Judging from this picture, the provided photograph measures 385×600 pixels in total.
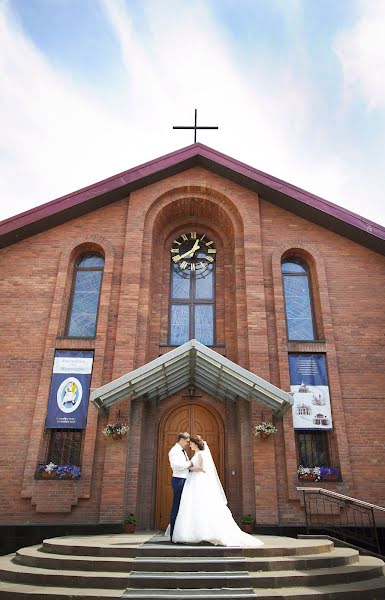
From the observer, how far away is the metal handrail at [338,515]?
8656mm

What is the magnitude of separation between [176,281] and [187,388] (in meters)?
3.09

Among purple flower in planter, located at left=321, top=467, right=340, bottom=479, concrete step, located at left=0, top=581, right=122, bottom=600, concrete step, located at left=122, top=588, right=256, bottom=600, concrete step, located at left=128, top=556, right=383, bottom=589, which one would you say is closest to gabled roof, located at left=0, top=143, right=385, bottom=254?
purple flower in planter, located at left=321, top=467, right=340, bottom=479

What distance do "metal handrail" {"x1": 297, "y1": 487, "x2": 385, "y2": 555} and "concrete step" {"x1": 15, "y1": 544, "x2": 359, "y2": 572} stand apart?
10.3 ft

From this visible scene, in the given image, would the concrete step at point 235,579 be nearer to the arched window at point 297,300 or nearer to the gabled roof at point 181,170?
the arched window at point 297,300

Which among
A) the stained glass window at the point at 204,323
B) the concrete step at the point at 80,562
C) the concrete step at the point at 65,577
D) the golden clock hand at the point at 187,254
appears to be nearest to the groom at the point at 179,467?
the concrete step at the point at 80,562

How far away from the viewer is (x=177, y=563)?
5.27 m

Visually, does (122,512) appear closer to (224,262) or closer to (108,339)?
(108,339)

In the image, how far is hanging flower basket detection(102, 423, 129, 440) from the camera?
9.17 m

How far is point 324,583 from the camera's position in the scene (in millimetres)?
5195

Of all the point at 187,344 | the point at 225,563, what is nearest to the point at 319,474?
the point at 187,344

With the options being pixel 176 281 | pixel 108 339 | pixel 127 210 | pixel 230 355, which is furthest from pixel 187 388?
pixel 127 210

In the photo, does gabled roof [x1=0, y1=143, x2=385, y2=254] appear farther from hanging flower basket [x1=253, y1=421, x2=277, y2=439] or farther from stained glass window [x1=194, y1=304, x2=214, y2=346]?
hanging flower basket [x1=253, y1=421, x2=277, y2=439]

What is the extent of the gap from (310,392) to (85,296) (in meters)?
6.15

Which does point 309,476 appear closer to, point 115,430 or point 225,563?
point 115,430
